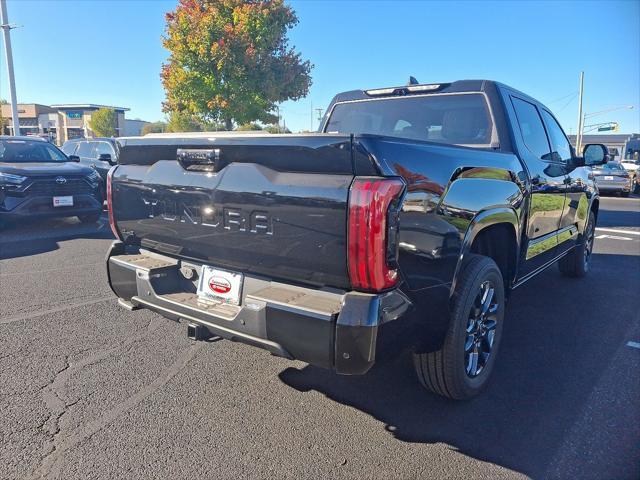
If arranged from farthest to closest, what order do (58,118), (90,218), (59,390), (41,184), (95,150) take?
1. (58,118)
2. (95,150)
3. (90,218)
4. (41,184)
5. (59,390)

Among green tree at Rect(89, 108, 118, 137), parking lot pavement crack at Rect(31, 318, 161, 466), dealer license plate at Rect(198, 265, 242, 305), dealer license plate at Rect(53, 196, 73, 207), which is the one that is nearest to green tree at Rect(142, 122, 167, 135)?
green tree at Rect(89, 108, 118, 137)

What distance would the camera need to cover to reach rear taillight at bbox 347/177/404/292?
6.40 ft

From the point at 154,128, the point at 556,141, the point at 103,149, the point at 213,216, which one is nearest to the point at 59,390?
the point at 213,216

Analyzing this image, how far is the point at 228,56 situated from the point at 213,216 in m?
17.3

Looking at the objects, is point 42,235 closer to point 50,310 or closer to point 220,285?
point 50,310

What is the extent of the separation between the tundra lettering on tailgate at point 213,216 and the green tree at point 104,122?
58571mm

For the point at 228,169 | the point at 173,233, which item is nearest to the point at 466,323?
the point at 228,169

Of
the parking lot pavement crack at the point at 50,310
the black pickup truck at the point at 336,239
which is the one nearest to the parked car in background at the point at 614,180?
the black pickup truck at the point at 336,239

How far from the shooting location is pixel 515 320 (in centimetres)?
432

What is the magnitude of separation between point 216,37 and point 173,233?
17704 millimetres

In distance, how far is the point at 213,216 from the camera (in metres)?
2.48

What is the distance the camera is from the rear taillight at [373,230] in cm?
195

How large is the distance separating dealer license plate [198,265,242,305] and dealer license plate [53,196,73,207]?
20.9 ft

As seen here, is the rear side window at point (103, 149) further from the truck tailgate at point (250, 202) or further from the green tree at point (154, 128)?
the green tree at point (154, 128)
